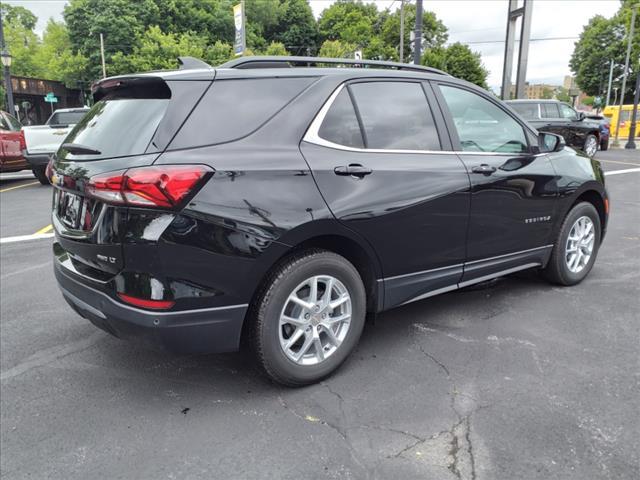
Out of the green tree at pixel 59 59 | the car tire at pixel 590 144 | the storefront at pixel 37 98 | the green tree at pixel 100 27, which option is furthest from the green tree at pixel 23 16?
the car tire at pixel 590 144

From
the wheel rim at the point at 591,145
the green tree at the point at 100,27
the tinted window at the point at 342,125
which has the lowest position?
the wheel rim at the point at 591,145

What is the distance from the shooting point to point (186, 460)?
231cm

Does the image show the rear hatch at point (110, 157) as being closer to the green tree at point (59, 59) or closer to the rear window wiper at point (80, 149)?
the rear window wiper at point (80, 149)

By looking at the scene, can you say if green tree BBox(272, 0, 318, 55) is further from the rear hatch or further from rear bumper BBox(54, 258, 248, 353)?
rear bumper BBox(54, 258, 248, 353)

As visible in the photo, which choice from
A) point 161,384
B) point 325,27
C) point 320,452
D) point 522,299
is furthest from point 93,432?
point 325,27

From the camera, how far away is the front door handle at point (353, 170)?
2.83m

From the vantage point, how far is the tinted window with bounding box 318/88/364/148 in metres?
2.89

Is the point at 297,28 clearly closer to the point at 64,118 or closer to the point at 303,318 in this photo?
the point at 64,118

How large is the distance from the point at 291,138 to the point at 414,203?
0.89 meters

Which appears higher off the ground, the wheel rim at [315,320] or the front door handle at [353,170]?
the front door handle at [353,170]

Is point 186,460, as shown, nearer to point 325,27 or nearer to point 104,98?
point 104,98

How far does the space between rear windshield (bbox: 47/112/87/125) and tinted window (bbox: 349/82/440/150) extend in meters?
11.7

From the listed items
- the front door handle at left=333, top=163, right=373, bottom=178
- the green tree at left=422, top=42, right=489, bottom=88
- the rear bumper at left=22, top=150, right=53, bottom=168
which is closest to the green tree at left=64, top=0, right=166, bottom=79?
Answer: the green tree at left=422, top=42, right=489, bottom=88

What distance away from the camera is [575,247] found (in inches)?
177
